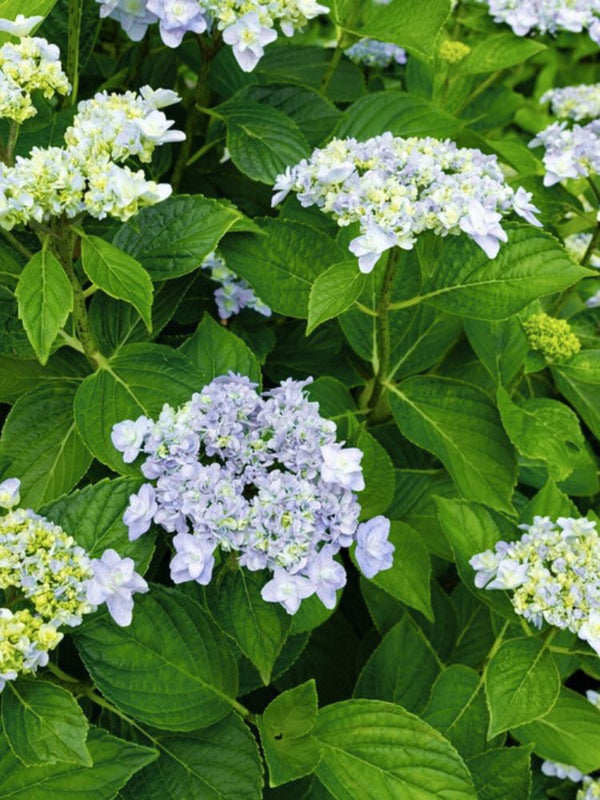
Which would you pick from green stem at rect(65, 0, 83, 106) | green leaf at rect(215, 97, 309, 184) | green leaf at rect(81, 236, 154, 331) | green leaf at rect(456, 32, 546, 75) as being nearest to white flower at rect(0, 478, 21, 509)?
green leaf at rect(81, 236, 154, 331)

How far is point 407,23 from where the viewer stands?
5.34ft

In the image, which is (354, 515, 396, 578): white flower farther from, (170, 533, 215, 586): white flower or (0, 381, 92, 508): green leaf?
(0, 381, 92, 508): green leaf

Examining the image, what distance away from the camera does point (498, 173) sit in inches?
54.9

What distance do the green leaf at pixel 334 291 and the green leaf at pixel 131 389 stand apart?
21 cm

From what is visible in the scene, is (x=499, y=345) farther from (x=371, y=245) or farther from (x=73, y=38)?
(x=73, y=38)

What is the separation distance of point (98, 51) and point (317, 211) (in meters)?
1.04

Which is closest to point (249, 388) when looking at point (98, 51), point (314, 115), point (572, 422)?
point (572, 422)

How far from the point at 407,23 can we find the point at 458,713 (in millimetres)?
1190

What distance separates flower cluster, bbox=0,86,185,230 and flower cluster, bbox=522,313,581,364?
2.43 ft

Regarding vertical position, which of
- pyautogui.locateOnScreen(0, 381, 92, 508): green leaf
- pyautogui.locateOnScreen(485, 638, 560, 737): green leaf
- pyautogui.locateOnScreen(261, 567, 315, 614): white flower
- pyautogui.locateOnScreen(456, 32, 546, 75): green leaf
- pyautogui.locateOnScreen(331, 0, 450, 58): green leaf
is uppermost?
pyautogui.locateOnScreen(331, 0, 450, 58): green leaf

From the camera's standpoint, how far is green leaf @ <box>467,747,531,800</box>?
4.52ft

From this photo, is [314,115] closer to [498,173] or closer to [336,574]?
[498,173]

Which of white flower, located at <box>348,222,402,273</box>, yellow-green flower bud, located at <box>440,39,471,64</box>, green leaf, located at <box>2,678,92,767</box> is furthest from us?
yellow-green flower bud, located at <box>440,39,471,64</box>

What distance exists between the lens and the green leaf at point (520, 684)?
1.22 metres
